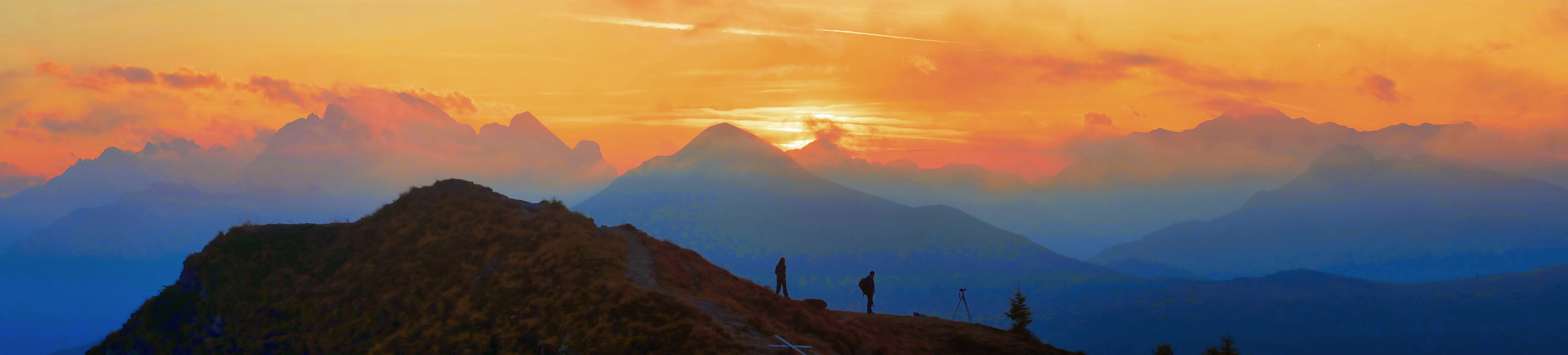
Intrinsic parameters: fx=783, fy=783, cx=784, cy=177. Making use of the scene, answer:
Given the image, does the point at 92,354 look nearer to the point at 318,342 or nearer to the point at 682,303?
the point at 318,342

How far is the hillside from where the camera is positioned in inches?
1259

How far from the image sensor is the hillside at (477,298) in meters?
32.0

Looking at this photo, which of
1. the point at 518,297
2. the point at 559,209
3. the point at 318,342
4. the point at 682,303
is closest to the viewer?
the point at 682,303

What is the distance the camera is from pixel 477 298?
37531mm

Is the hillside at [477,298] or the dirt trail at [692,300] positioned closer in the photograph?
the dirt trail at [692,300]

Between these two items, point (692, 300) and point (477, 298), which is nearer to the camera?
point (692, 300)

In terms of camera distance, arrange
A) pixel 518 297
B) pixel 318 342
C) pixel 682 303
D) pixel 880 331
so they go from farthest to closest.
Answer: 1. pixel 880 331
2. pixel 318 342
3. pixel 518 297
4. pixel 682 303

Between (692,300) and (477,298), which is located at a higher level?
(477,298)

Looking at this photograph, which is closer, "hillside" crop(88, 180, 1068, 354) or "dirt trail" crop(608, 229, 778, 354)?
"dirt trail" crop(608, 229, 778, 354)

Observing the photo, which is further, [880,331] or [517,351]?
[880,331]

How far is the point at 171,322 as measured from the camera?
44062mm

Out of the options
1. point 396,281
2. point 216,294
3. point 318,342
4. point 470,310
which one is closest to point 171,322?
point 216,294

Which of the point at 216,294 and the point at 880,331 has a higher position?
the point at 216,294

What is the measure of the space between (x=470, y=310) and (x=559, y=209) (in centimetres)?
1042
